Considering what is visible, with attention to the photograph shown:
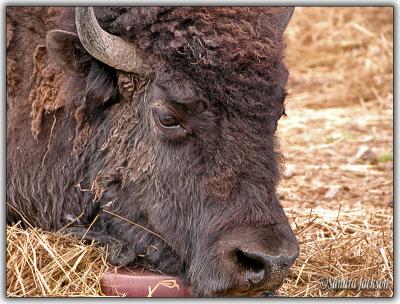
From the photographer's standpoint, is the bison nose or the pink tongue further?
the pink tongue

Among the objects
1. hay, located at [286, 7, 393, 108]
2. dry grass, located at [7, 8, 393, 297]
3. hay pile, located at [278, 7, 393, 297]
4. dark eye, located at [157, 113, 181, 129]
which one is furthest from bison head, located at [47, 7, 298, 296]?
hay, located at [286, 7, 393, 108]

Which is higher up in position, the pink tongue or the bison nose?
the bison nose

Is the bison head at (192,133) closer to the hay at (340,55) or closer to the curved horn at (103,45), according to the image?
the curved horn at (103,45)

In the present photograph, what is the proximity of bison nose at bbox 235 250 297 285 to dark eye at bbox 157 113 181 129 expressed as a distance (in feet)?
2.85

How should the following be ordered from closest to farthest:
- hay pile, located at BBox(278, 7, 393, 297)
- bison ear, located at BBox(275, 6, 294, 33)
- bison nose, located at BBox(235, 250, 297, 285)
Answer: bison nose, located at BBox(235, 250, 297, 285) < bison ear, located at BBox(275, 6, 294, 33) < hay pile, located at BBox(278, 7, 393, 297)

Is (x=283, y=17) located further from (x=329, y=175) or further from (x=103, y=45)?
(x=329, y=175)

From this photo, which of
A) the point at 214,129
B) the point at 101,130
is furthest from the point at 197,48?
the point at 101,130

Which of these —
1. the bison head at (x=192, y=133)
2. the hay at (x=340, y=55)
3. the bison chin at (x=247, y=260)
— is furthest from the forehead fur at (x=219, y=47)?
the hay at (x=340, y=55)

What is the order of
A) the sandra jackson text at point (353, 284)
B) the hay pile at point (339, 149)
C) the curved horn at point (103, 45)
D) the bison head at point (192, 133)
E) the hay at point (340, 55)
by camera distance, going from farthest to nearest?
the hay at point (340, 55) < the hay pile at point (339, 149) < the sandra jackson text at point (353, 284) < the curved horn at point (103, 45) < the bison head at point (192, 133)

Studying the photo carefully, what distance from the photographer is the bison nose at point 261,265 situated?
4547 mm

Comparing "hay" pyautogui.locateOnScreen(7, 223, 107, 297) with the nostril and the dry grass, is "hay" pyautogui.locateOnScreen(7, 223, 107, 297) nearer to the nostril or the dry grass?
the dry grass

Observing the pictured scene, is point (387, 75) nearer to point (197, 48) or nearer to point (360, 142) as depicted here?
point (360, 142)

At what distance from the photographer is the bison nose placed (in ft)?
14.9

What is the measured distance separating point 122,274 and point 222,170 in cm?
96
